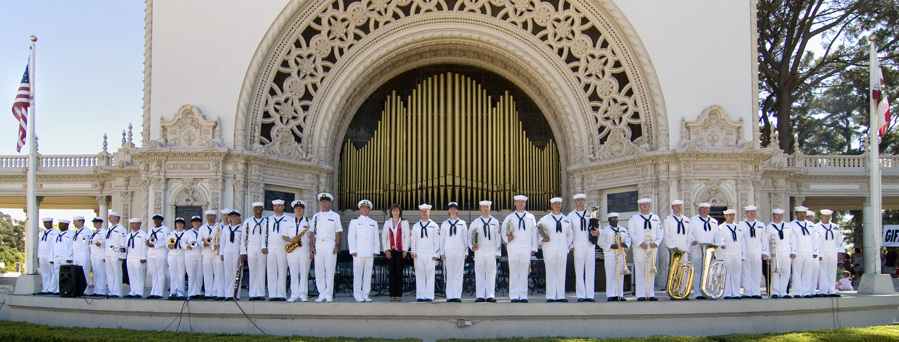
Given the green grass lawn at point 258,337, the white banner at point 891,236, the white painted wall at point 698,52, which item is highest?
the white painted wall at point 698,52

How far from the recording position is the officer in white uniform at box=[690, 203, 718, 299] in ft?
44.4

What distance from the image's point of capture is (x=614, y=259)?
12852 millimetres

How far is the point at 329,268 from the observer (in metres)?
12.7

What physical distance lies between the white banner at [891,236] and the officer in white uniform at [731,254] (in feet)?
32.3

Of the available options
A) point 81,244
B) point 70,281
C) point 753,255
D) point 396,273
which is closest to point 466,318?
point 396,273

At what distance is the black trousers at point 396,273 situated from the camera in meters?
12.9

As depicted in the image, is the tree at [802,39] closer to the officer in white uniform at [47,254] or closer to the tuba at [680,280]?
the tuba at [680,280]

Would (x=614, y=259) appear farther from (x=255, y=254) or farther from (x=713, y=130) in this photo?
(x=713, y=130)

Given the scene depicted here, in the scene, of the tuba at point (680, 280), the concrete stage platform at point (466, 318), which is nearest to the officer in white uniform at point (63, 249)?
the concrete stage platform at point (466, 318)

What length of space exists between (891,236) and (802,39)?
9.64 metres

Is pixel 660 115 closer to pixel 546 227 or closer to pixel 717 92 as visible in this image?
pixel 717 92

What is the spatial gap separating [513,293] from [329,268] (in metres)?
3.04

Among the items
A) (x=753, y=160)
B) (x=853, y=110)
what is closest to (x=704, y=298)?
(x=753, y=160)

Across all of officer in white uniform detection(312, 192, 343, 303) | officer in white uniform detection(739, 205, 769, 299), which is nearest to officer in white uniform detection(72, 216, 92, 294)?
officer in white uniform detection(312, 192, 343, 303)
